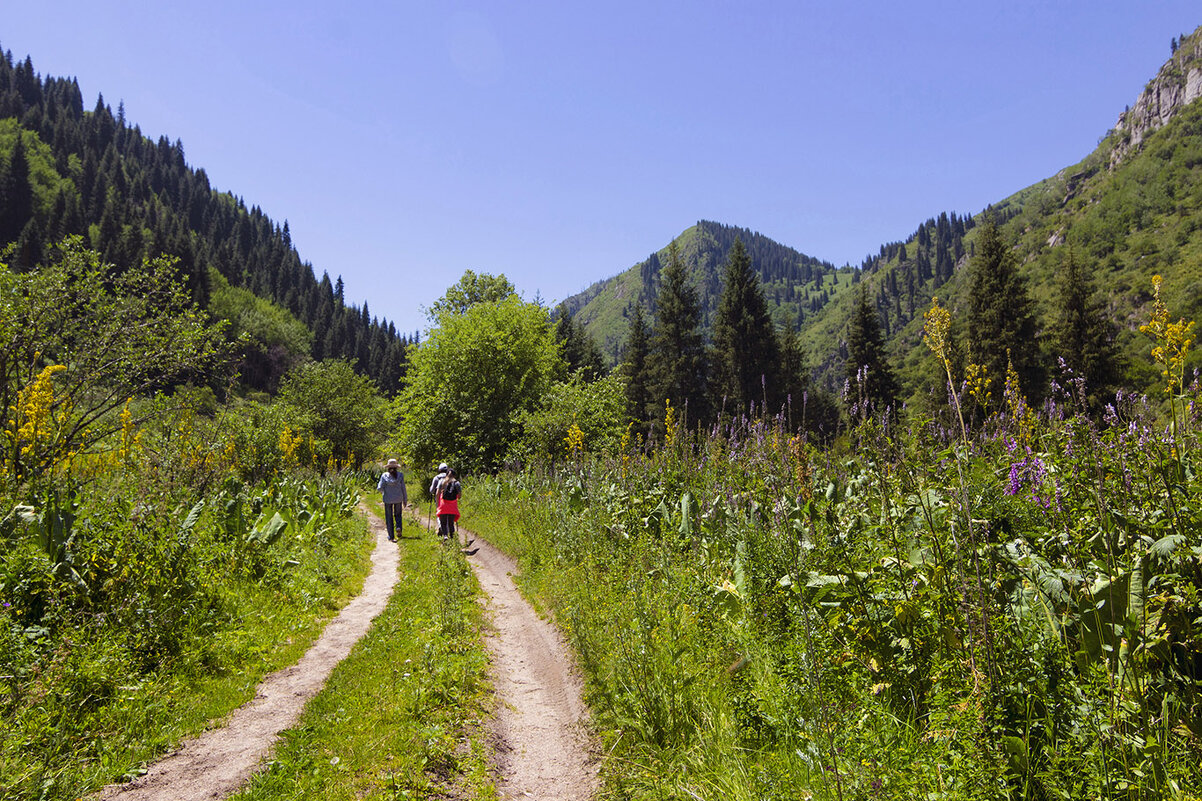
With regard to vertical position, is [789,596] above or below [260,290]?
below

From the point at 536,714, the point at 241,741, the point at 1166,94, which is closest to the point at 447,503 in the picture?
the point at 536,714

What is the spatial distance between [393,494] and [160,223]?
124953mm

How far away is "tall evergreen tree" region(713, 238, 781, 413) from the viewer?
1738 inches

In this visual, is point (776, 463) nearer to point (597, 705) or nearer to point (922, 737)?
point (597, 705)

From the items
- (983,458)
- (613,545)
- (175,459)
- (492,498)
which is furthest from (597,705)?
(492,498)

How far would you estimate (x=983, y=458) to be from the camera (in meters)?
5.34

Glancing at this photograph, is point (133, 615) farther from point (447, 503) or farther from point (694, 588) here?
point (447, 503)

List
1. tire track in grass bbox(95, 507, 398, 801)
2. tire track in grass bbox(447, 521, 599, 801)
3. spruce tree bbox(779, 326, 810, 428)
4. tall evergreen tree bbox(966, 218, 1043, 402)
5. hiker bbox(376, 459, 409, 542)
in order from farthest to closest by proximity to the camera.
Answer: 1. spruce tree bbox(779, 326, 810, 428)
2. tall evergreen tree bbox(966, 218, 1043, 402)
3. hiker bbox(376, 459, 409, 542)
4. tire track in grass bbox(447, 521, 599, 801)
5. tire track in grass bbox(95, 507, 398, 801)

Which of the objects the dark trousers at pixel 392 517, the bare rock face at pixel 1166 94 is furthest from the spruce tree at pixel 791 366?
the bare rock face at pixel 1166 94

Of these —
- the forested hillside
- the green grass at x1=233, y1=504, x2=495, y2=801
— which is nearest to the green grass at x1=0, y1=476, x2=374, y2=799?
the green grass at x1=233, y1=504, x2=495, y2=801

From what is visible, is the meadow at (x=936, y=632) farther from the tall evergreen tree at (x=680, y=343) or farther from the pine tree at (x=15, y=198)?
the pine tree at (x=15, y=198)

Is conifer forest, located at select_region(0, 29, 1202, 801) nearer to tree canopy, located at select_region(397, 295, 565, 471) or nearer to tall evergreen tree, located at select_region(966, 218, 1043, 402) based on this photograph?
tree canopy, located at select_region(397, 295, 565, 471)

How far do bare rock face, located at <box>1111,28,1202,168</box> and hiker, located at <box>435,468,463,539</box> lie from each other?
20831 centimetres

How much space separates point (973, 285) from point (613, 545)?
1538 inches
